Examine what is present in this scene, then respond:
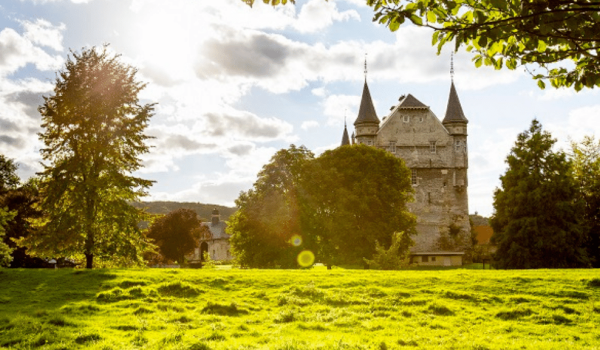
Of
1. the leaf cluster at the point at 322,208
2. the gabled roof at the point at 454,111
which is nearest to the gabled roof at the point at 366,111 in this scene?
the gabled roof at the point at 454,111

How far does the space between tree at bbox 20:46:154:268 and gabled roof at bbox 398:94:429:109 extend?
59.5 m

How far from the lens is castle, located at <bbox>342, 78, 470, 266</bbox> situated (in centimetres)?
8125

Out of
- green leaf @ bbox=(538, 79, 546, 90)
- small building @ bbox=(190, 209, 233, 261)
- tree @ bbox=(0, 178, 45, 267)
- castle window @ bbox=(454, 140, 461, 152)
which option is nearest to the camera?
green leaf @ bbox=(538, 79, 546, 90)

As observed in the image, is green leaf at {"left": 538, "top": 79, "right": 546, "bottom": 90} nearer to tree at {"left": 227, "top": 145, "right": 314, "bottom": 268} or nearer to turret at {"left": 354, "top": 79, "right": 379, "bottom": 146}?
tree at {"left": 227, "top": 145, "right": 314, "bottom": 268}

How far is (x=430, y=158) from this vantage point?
83.9m

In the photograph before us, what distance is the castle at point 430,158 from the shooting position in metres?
81.2

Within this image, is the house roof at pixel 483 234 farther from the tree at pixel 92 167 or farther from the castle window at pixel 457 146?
the tree at pixel 92 167

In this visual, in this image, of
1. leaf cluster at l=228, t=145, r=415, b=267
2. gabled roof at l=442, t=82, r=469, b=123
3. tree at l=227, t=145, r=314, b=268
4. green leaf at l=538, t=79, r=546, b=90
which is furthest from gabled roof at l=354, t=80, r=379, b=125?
green leaf at l=538, t=79, r=546, b=90

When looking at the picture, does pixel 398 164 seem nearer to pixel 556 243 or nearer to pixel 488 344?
pixel 556 243

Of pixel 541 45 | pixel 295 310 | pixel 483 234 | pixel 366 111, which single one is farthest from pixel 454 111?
A: pixel 541 45

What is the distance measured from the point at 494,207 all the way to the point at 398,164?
35.1 ft

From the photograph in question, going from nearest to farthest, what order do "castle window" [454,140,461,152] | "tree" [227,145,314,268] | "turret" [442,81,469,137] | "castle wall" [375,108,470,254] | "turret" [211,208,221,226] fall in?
"tree" [227,145,314,268] → "castle wall" [375,108,470,254] → "castle window" [454,140,461,152] → "turret" [442,81,469,137] → "turret" [211,208,221,226]

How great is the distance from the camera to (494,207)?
176 feet

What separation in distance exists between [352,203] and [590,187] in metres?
24.0
